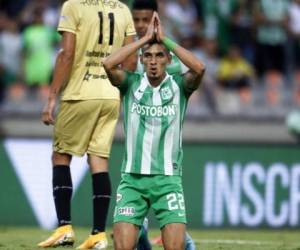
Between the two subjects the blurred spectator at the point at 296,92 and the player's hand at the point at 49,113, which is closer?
the player's hand at the point at 49,113

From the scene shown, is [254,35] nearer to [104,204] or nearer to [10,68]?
[10,68]

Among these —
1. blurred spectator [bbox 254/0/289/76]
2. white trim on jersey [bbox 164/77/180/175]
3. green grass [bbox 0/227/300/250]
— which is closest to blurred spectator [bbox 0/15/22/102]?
blurred spectator [bbox 254/0/289/76]

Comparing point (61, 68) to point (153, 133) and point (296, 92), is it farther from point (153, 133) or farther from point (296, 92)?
point (296, 92)

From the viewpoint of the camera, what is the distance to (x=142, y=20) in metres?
10.8

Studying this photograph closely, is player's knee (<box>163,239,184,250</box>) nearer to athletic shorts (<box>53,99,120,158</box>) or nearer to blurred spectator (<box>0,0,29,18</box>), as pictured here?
athletic shorts (<box>53,99,120,158</box>)

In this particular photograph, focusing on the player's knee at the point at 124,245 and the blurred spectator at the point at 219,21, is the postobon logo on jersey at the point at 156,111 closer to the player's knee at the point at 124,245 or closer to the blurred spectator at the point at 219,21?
the player's knee at the point at 124,245

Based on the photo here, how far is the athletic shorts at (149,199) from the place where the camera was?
9227mm

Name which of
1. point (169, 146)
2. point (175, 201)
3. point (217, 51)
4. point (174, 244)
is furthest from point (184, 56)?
point (217, 51)

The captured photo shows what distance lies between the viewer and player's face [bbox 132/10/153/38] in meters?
10.8

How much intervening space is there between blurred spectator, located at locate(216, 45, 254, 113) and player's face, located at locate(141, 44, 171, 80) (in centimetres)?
926

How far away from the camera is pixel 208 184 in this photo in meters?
16.5

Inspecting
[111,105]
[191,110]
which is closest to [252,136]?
[191,110]

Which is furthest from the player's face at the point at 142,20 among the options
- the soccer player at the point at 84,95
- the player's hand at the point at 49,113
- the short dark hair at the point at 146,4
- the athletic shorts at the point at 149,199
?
the athletic shorts at the point at 149,199

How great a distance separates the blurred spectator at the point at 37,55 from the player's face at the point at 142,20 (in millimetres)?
7961
